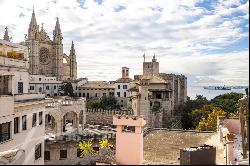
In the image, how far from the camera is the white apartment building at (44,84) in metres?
94.4

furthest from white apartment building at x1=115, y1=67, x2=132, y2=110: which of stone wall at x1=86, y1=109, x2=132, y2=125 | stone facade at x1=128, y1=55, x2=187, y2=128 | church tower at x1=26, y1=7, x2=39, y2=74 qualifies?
stone wall at x1=86, y1=109, x2=132, y2=125

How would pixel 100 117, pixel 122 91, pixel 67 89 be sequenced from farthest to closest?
1. pixel 122 91
2. pixel 67 89
3. pixel 100 117

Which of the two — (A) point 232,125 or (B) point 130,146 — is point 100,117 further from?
(B) point 130,146

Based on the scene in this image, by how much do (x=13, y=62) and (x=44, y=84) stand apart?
72519 mm

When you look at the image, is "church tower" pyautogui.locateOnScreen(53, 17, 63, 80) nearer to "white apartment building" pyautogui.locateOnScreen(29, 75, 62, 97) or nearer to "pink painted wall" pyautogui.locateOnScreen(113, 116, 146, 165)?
"white apartment building" pyautogui.locateOnScreen(29, 75, 62, 97)

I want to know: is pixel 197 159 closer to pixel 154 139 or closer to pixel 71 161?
pixel 154 139

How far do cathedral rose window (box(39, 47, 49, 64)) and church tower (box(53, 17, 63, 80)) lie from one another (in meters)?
2.36

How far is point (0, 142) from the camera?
796 inches

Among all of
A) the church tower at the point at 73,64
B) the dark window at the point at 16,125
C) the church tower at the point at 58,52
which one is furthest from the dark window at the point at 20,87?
the church tower at the point at 73,64

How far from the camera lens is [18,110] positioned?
74.2ft

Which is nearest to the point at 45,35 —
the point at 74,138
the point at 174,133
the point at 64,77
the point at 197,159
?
the point at 64,77

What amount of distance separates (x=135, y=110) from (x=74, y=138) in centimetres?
2238

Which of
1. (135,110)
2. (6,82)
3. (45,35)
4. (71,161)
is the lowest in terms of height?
(71,161)

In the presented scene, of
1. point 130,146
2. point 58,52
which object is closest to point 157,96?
point 58,52
